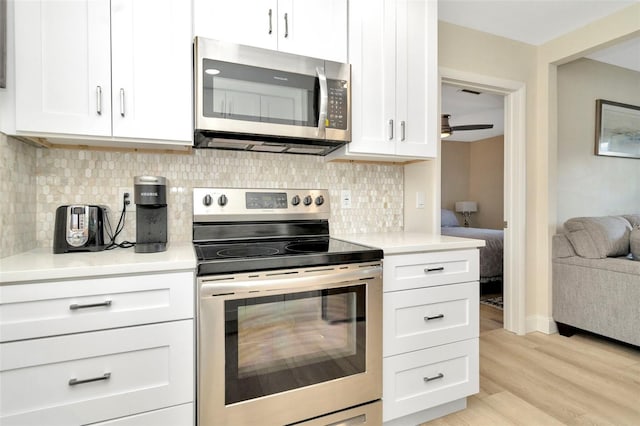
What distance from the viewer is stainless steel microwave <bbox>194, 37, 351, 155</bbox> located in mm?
1538

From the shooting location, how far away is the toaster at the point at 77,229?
57.9 inches

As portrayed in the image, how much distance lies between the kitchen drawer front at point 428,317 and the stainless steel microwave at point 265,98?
0.88 meters

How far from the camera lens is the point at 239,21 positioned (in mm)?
1611

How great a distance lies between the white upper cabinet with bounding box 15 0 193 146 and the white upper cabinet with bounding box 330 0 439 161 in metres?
0.86

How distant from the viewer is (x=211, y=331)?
1.28m

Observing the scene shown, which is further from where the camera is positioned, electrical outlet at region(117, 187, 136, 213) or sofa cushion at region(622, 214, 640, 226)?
sofa cushion at region(622, 214, 640, 226)

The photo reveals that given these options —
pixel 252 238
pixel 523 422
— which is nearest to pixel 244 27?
pixel 252 238

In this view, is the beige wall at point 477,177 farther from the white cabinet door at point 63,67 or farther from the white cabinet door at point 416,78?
the white cabinet door at point 63,67

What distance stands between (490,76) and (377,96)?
1.45 metres

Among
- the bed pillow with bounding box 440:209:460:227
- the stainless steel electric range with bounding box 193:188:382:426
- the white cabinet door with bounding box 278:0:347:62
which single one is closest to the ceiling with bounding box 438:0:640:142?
the white cabinet door with bounding box 278:0:347:62

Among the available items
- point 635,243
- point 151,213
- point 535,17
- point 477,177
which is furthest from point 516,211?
point 477,177

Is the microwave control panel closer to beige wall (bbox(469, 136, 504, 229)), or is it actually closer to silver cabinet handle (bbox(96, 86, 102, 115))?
silver cabinet handle (bbox(96, 86, 102, 115))

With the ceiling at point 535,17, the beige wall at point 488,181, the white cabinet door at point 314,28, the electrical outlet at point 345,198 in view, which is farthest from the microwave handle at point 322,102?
the beige wall at point 488,181

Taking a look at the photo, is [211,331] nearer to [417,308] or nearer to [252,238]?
[252,238]
